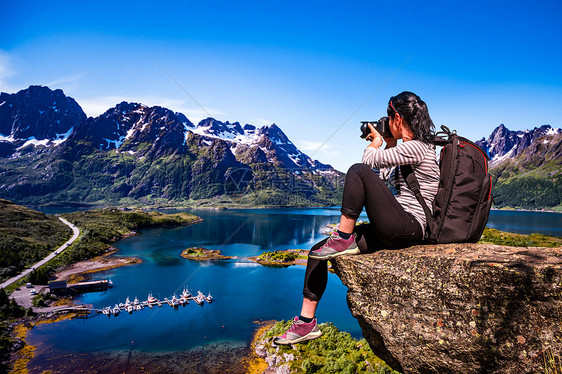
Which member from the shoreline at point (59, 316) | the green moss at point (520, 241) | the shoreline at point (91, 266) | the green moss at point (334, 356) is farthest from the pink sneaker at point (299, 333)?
the green moss at point (520, 241)

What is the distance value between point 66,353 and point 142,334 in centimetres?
582

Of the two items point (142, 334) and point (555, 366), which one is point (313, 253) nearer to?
point (555, 366)

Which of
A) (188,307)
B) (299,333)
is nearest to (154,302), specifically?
(188,307)

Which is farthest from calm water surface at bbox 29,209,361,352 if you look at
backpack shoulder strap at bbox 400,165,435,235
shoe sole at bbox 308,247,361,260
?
backpack shoulder strap at bbox 400,165,435,235

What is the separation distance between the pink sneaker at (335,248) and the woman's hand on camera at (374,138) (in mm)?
1439

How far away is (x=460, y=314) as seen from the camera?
3.49 meters

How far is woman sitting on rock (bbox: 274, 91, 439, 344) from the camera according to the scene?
3.88 m

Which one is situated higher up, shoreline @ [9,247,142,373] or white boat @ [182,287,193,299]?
white boat @ [182,287,193,299]

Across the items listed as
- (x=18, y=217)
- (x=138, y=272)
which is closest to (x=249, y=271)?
(x=138, y=272)

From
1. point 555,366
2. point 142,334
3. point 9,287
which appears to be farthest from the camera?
point 9,287

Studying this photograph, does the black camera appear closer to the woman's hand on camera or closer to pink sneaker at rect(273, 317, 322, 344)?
the woman's hand on camera

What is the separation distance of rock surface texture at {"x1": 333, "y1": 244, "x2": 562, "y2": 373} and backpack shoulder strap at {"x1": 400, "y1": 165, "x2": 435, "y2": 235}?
1.38 ft

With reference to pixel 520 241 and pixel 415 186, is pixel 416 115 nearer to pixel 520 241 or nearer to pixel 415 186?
pixel 415 186

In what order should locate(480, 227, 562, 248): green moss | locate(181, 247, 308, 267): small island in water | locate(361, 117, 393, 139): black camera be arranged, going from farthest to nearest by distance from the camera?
locate(181, 247, 308, 267): small island in water
locate(480, 227, 562, 248): green moss
locate(361, 117, 393, 139): black camera
